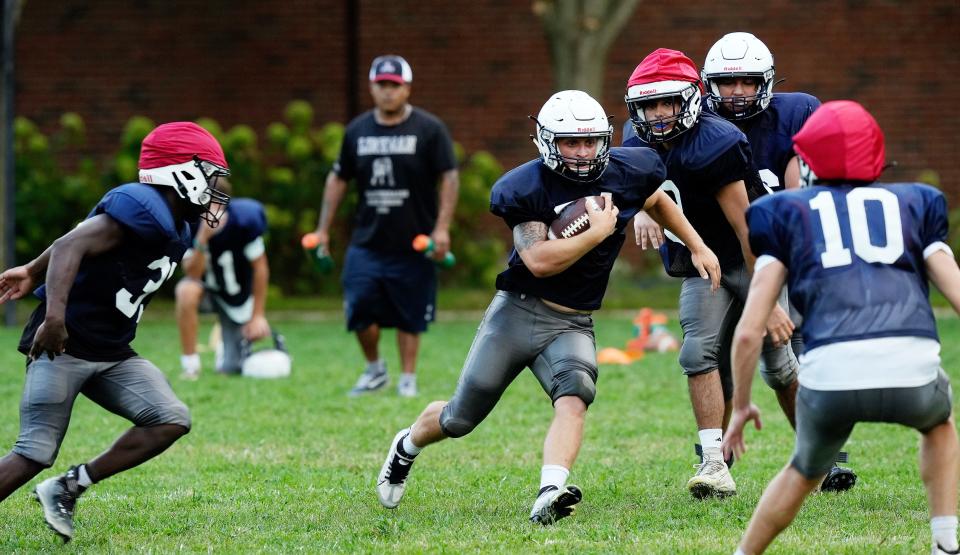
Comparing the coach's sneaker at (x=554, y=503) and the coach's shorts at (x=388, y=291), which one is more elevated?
the coach's sneaker at (x=554, y=503)

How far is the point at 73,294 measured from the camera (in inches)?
201

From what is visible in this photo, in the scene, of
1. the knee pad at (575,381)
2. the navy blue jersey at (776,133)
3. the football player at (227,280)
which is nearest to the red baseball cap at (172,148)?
the knee pad at (575,381)

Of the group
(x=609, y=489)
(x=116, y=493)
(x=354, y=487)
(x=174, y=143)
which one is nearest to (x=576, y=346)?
(x=609, y=489)

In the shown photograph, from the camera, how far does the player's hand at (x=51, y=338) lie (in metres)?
4.73

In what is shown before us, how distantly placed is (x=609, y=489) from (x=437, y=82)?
11143 millimetres

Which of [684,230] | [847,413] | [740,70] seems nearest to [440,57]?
[740,70]

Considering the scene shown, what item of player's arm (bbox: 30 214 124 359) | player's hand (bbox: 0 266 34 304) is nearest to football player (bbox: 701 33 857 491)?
player's arm (bbox: 30 214 124 359)

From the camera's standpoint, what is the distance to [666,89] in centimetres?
565

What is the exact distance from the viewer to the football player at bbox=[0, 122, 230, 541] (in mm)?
4941

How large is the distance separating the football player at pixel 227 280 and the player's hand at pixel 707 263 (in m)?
4.48

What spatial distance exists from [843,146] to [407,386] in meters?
5.29

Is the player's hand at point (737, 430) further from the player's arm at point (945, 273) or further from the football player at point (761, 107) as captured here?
the football player at point (761, 107)

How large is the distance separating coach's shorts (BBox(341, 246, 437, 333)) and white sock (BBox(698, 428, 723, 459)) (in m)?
3.75

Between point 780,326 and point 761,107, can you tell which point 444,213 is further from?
point 780,326
